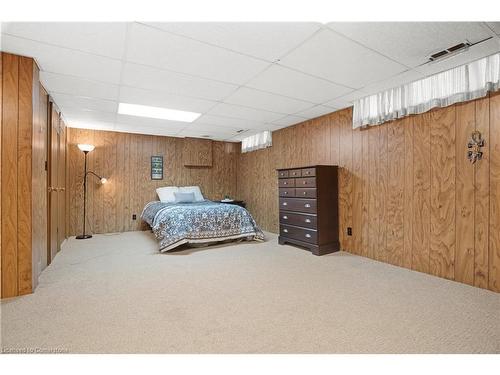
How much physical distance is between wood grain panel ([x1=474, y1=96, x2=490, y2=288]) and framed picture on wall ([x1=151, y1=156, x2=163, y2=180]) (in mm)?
5329

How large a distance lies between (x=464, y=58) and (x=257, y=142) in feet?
12.6

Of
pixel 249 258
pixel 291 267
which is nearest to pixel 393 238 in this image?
pixel 291 267

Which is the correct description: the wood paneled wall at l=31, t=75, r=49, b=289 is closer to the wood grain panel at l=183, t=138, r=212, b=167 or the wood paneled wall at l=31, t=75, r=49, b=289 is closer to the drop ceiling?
the drop ceiling

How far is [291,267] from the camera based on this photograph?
302 centimetres

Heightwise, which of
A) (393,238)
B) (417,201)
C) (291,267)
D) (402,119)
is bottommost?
(291,267)

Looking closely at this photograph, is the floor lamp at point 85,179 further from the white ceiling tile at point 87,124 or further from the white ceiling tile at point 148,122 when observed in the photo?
the white ceiling tile at point 148,122

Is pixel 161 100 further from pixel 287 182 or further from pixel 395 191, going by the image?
pixel 395 191

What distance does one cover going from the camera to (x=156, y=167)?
224 inches

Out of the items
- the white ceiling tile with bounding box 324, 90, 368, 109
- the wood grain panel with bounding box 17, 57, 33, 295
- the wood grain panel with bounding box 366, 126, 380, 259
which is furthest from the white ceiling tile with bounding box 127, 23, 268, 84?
the wood grain panel with bounding box 366, 126, 380, 259

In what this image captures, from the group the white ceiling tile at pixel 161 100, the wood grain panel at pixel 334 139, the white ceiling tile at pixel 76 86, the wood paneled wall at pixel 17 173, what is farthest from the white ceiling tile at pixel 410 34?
the wood paneled wall at pixel 17 173

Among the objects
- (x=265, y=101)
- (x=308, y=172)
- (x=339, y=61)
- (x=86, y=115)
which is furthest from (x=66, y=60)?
(x=308, y=172)

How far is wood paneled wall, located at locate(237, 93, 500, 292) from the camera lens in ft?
7.71
